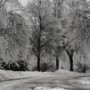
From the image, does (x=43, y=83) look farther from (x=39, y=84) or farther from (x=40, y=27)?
(x=40, y=27)

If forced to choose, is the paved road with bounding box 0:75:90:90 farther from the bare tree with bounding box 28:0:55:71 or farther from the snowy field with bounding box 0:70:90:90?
the bare tree with bounding box 28:0:55:71

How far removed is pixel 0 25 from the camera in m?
19.5

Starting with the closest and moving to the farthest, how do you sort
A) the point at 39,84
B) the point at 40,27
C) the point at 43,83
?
1. the point at 39,84
2. the point at 43,83
3. the point at 40,27

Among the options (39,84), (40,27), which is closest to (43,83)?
(39,84)

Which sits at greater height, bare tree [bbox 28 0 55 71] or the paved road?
bare tree [bbox 28 0 55 71]

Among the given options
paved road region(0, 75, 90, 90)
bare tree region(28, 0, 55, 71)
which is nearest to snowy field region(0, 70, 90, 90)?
paved road region(0, 75, 90, 90)

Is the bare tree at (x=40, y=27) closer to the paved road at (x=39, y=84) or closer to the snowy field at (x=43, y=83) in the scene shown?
the snowy field at (x=43, y=83)

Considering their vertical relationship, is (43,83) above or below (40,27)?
below

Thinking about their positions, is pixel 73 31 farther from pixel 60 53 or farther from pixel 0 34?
pixel 60 53

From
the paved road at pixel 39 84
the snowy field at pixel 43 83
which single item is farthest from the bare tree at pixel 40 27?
the paved road at pixel 39 84

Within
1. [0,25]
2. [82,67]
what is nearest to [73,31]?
[0,25]

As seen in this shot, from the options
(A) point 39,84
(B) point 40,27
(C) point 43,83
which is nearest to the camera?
(A) point 39,84

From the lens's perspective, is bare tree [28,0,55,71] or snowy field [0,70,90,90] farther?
bare tree [28,0,55,71]

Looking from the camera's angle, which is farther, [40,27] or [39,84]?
[40,27]
